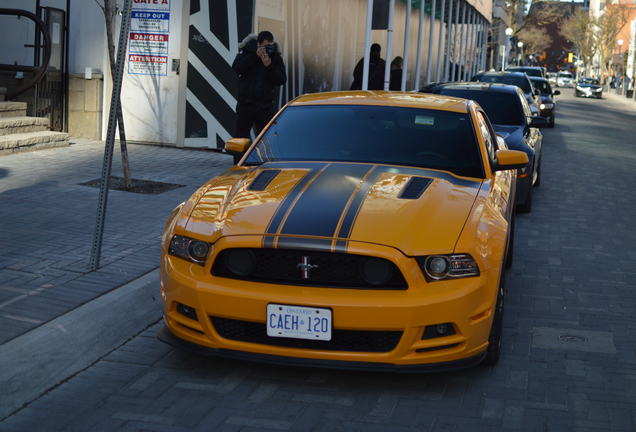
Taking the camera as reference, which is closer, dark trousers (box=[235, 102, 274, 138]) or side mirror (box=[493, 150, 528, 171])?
side mirror (box=[493, 150, 528, 171])

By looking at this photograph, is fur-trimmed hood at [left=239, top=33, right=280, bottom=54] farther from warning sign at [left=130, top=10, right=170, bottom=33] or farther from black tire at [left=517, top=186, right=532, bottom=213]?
black tire at [left=517, top=186, right=532, bottom=213]

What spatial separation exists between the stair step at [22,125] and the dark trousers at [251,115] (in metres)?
3.11

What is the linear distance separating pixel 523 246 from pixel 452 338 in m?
4.42

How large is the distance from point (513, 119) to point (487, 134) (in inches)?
205

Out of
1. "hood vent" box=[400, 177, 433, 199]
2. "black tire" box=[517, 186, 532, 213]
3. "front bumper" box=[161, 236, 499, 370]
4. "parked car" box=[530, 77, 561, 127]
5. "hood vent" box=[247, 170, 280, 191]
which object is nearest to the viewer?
"front bumper" box=[161, 236, 499, 370]

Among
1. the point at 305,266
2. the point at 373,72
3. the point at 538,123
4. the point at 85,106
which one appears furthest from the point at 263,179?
the point at 373,72

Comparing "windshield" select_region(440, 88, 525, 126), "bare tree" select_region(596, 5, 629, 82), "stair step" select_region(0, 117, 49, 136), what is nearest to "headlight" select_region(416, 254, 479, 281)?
"windshield" select_region(440, 88, 525, 126)

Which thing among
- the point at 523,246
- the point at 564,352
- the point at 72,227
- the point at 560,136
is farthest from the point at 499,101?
the point at 560,136

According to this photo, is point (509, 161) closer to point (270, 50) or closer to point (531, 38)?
point (270, 50)

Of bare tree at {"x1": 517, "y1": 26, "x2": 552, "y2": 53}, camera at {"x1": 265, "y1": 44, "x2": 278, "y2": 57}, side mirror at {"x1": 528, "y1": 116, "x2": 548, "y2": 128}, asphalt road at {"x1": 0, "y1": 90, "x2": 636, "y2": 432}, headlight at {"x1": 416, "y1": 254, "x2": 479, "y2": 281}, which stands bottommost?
asphalt road at {"x1": 0, "y1": 90, "x2": 636, "y2": 432}

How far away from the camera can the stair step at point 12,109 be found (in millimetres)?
13102

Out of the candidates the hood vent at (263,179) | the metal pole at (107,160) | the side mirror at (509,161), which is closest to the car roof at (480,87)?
the side mirror at (509,161)

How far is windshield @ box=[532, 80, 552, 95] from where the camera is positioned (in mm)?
30234

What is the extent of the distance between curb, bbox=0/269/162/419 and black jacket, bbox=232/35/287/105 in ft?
19.7
